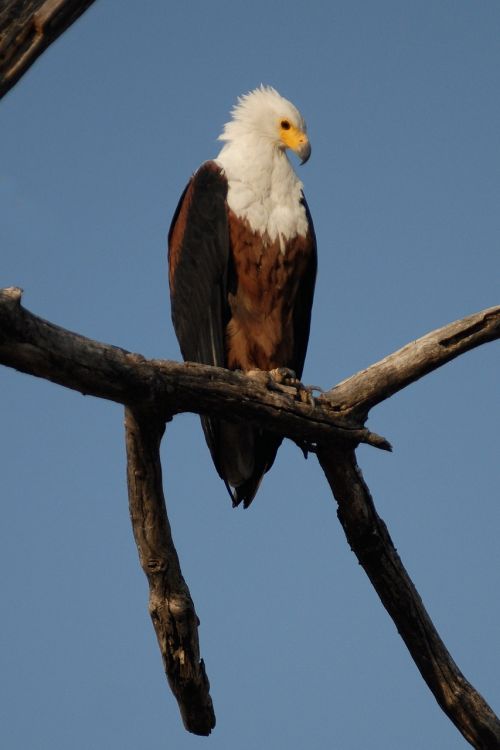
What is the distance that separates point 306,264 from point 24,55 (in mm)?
2691

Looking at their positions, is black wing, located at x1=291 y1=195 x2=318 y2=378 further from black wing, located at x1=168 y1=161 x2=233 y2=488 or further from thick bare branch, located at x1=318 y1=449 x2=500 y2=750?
thick bare branch, located at x1=318 y1=449 x2=500 y2=750

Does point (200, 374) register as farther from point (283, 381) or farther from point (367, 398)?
point (283, 381)

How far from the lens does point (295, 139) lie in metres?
6.07

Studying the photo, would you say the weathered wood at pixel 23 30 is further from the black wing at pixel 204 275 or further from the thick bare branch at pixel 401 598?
the black wing at pixel 204 275

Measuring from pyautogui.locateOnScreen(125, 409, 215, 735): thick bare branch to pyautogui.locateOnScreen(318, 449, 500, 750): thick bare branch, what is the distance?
79 centimetres

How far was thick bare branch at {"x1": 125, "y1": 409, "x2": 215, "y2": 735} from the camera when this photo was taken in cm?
404

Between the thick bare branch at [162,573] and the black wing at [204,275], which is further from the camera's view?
the black wing at [204,275]

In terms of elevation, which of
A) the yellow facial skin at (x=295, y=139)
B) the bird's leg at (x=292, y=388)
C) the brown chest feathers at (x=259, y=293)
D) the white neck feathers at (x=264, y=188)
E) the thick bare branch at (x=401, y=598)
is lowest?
the thick bare branch at (x=401, y=598)

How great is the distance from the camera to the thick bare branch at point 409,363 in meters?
4.43

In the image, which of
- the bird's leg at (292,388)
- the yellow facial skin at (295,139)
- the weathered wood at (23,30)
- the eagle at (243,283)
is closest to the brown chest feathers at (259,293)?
the eagle at (243,283)

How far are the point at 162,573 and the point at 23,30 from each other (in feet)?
6.81

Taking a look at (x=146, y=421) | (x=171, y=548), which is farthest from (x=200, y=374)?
(x=171, y=548)

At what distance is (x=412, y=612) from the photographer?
455cm

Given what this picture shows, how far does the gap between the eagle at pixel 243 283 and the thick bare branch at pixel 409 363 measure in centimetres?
102
